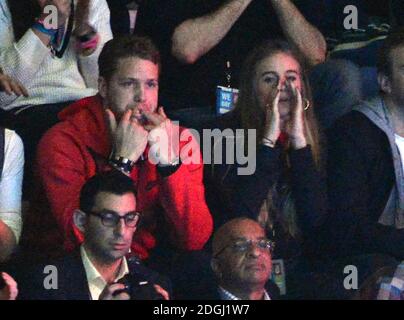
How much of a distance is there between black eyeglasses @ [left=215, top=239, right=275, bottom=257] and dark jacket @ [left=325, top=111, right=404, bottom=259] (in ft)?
0.72

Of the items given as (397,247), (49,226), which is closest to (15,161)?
(49,226)

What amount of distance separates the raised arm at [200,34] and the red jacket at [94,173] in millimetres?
376

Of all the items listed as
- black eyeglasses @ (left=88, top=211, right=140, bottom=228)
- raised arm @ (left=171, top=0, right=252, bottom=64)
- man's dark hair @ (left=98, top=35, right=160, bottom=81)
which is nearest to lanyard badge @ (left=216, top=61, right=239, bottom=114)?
raised arm @ (left=171, top=0, right=252, bottom=64)

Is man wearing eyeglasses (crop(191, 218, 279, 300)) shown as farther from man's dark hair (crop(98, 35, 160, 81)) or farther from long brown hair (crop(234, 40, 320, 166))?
man's dark hair (crop(98, 35, 160, 81))

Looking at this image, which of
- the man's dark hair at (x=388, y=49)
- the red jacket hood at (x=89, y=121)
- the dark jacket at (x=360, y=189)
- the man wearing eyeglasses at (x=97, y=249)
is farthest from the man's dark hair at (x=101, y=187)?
the man's dark hair at (x=388, y=49)

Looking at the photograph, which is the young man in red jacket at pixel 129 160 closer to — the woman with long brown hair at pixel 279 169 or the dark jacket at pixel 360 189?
the woman with long brown hair at pixel 279 169

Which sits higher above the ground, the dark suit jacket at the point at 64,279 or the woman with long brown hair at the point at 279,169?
the woman with long brown hair at the point at 279,169

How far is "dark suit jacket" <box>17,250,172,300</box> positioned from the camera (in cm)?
502

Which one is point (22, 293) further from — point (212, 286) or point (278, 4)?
point (278, 4)

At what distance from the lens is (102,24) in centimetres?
527

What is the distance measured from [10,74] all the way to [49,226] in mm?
537

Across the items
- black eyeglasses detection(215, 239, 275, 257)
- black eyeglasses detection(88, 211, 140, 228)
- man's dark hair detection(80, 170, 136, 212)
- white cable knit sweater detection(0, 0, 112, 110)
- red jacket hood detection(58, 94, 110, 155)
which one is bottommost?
black eyeglasses detection(215, 239, 275, 257)

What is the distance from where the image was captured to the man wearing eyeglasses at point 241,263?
16.7 ft

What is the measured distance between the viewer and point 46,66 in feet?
17.1
